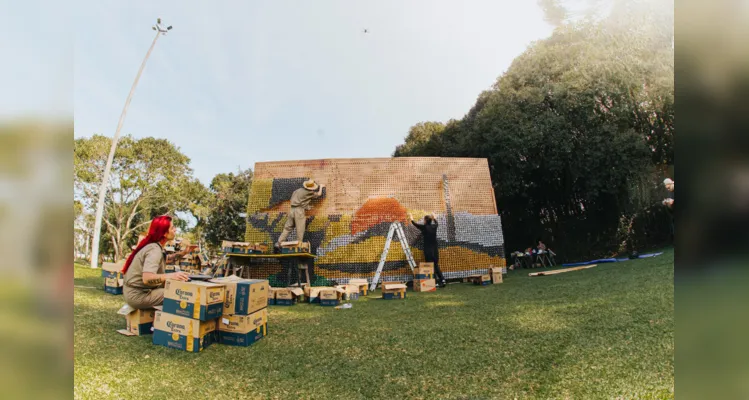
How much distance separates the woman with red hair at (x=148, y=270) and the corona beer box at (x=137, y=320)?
0.13 metres

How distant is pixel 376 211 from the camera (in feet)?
34.3

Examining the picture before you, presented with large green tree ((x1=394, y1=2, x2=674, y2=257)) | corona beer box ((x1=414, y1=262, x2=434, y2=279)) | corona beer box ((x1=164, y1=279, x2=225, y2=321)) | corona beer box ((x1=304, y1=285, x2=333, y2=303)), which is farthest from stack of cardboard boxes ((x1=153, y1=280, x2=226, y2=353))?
large green tree ((x1=394, y1=2, x2=674, y2=257))

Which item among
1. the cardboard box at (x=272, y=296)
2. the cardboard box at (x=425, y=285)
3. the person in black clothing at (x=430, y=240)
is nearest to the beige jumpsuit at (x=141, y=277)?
the cardboard box at (x=272, y=296)

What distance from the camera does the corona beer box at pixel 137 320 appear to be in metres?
4.00

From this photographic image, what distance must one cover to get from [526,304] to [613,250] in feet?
36.4

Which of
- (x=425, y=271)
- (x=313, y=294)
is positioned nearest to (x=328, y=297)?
(x=313, y=294)

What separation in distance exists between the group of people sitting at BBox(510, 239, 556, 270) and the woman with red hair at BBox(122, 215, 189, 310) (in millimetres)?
11801

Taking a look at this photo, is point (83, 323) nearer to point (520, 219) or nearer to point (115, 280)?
point (115, 280)

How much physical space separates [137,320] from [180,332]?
76cm

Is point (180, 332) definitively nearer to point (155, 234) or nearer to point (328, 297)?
point (155, 234)

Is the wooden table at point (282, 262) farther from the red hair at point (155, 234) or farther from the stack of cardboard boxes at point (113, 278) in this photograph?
the red hair at point (155, 234)

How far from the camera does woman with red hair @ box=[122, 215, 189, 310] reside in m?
3.80
